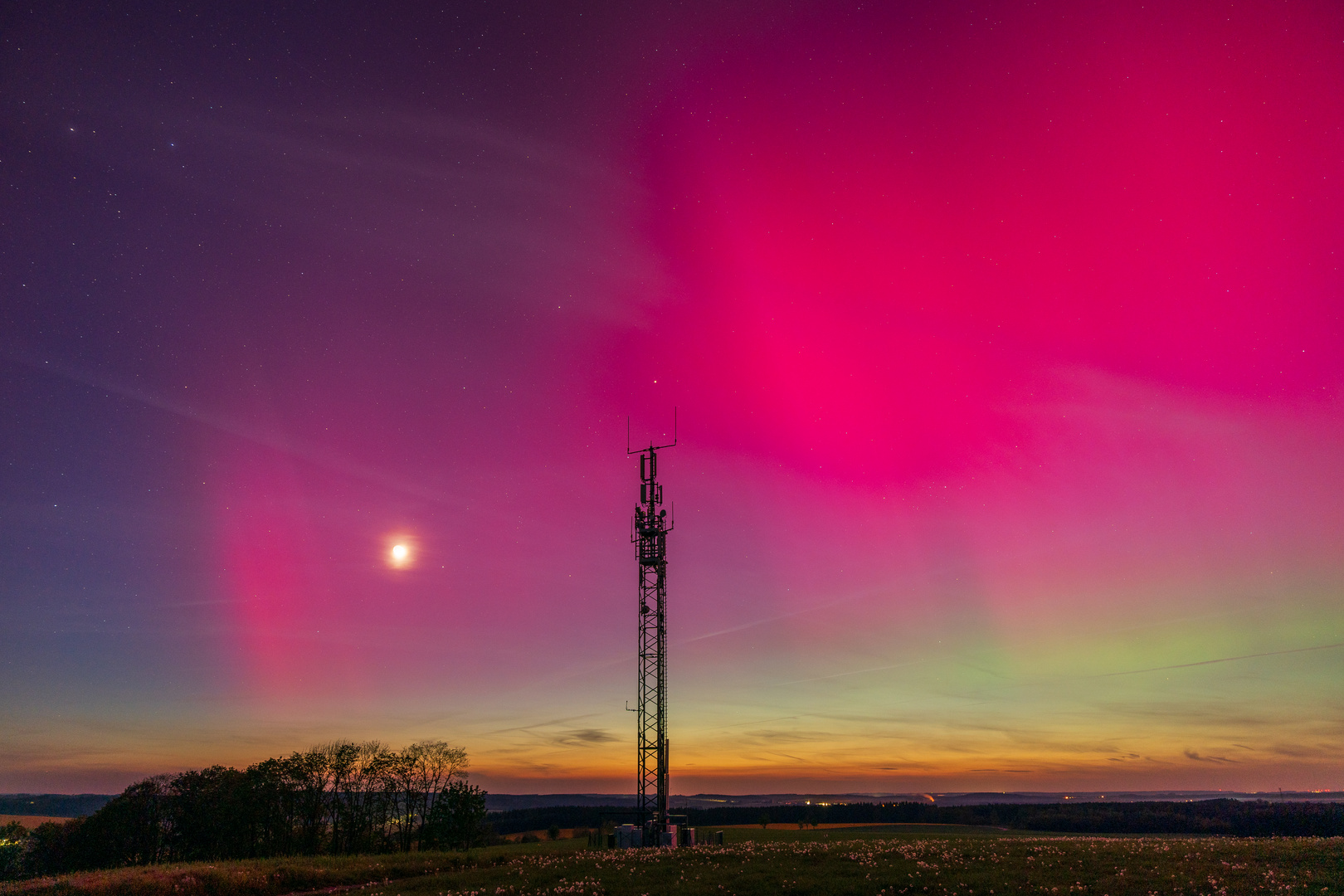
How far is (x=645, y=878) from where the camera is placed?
2970 cm

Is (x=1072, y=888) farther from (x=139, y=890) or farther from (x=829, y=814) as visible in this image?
(x=829, y=814)

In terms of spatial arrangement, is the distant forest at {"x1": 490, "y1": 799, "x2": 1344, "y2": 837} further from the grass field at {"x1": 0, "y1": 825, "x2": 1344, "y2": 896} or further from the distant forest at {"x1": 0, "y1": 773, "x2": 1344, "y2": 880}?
the grass field at {"x1": 0, "y1": 825, "x2": 1344, "y2": 896}

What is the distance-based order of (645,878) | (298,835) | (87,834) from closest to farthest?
1. (645,878)
2. (87,834)
3. (298,835)

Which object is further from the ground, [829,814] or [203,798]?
[203,798]

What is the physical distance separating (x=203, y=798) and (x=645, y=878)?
6820 centimetres

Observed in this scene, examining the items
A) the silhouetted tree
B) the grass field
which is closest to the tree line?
the silhouetted tree

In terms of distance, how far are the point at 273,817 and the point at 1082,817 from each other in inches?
4696

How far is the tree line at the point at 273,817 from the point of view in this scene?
72000 millimetres

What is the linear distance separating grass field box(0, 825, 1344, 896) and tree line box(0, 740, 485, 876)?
36644mm

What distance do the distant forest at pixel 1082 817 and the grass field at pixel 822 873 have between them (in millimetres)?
16815

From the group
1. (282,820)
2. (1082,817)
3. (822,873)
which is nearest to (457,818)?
(282,820)

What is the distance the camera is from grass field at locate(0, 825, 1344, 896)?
83.3ft

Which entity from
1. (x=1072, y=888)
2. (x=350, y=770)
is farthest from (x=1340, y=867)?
(x=350, y=770)

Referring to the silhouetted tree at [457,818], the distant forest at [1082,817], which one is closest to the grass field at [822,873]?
the distant forest at [1082,817]
